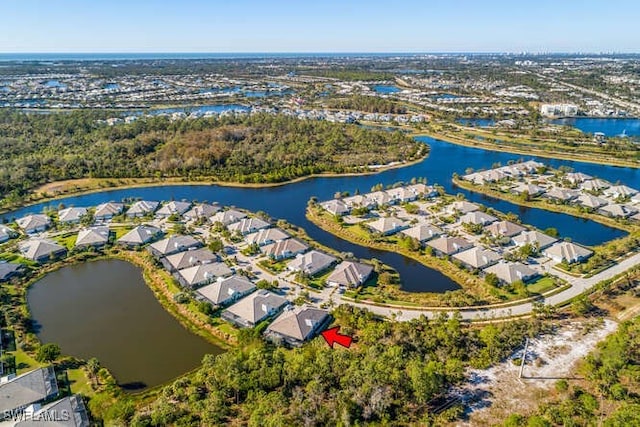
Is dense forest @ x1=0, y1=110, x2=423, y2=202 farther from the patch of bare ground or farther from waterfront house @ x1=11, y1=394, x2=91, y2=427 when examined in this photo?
the patch of bare ground

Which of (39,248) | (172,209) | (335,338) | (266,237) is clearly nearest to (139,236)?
(172,209)

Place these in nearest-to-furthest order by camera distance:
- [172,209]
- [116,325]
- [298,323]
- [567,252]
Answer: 1. [298,323]
2. [116,325]
3. [567,252]
4. [172,209]

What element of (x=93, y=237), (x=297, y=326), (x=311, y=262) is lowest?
(x=297, y=326)

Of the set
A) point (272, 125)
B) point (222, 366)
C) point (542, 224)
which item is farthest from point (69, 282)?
point (272, 125)

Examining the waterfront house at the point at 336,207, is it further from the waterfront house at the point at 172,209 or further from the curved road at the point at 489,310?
the curved road at the point at 489,310

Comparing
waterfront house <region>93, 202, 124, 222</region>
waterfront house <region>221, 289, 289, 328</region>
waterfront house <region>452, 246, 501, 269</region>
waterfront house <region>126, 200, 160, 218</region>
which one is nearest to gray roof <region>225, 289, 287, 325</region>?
waterfront house <region>221, 289, 289, 328</region>

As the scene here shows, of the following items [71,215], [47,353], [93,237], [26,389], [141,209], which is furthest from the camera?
[141,209]

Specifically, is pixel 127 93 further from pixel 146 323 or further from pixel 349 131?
pixel 146 323

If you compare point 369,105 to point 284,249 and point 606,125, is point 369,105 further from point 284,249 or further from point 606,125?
point 284,249
